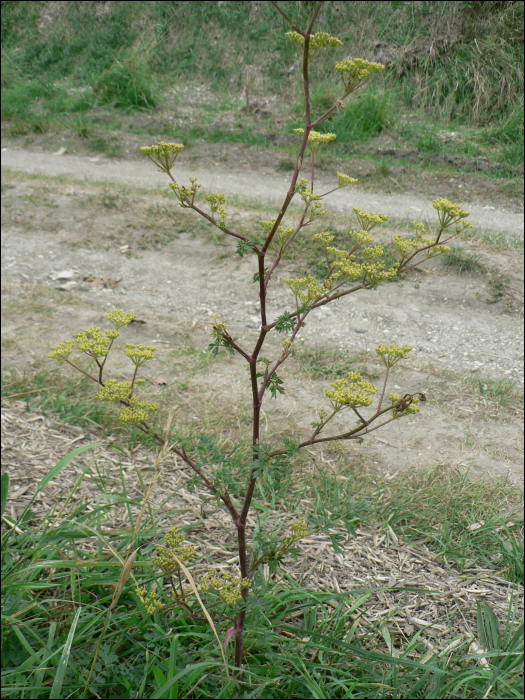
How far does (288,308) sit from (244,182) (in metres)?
3.29

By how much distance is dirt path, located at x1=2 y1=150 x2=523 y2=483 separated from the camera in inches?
121

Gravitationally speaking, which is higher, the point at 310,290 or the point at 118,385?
the point at 310,290

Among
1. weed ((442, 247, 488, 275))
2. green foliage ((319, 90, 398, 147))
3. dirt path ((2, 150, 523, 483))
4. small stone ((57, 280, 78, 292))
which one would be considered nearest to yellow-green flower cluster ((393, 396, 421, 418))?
dirt path ((2, 150, 523, 483))

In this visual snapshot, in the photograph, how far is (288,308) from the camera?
185 inches

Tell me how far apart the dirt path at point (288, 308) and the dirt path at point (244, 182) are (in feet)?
0.20

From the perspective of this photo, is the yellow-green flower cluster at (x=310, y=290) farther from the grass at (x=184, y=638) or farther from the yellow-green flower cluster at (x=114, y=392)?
the grass at (x=184, y=638)

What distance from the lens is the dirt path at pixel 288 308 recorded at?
3072 mm

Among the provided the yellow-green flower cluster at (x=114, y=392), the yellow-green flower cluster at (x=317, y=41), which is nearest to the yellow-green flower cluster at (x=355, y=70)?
the yellow-green flower cluster at (x=317, y=41)

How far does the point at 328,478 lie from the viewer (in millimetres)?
2523

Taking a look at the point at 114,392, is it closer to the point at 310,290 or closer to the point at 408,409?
the point at 310,290

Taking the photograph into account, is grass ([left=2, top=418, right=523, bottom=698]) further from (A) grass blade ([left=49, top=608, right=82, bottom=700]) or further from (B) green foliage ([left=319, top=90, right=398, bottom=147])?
(B) green foliage ([left=319, top=90, right=398, bottom=147])

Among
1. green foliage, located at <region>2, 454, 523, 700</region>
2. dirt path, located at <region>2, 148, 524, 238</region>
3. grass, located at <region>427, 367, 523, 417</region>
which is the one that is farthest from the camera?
dirt path, located at <region>2, 148, 524, 238</region>

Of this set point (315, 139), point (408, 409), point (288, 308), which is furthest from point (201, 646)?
point (288, 308)

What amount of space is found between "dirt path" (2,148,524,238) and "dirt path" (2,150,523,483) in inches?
2.4
